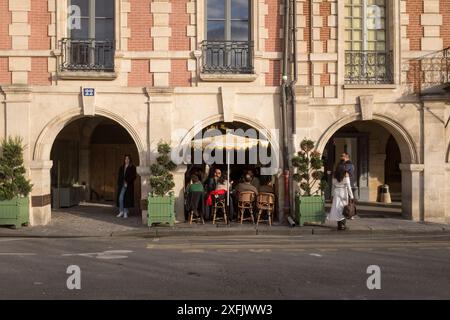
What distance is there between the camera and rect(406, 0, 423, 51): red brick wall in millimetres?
14922

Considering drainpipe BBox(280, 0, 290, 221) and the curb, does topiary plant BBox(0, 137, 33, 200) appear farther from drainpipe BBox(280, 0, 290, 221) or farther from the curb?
drainpipe BBox(280, 0, 290, 221)

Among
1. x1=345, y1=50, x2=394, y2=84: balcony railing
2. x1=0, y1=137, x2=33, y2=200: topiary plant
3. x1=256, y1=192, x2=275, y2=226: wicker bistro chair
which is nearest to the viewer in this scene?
x1=0, y1=137, x2=33, y2=200: topiary plant

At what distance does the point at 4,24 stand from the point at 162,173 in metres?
5.35

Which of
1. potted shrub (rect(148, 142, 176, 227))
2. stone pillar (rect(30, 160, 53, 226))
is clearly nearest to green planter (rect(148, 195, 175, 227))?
potted shrub (rect(148, 142, 176, 227))

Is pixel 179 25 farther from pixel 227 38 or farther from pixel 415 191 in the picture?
pixel 415 191

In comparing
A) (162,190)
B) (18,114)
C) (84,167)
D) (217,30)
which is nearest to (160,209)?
(162,190)

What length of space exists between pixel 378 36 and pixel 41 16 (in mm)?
8587

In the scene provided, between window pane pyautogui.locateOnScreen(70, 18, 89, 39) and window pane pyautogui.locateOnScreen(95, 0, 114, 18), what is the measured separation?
0.36 meters

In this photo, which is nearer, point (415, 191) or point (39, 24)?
point (39, 24)

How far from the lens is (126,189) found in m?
15.9

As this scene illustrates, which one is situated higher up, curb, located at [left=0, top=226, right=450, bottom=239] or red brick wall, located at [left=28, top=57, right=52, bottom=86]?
red brick wall, located at [left=28, top=57, right=52, bottom=86]

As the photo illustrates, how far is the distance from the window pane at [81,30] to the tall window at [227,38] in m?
3.03

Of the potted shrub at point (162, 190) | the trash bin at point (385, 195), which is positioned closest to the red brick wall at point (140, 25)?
the potted shrub at point (162, 190)
